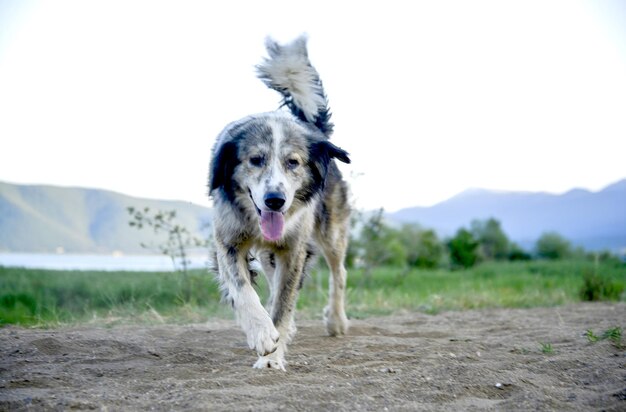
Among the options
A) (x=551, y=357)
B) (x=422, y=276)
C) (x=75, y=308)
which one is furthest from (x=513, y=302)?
(x=422, y=276)

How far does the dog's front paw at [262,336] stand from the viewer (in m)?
4.41

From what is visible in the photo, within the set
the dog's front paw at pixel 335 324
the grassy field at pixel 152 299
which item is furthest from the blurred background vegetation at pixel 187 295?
the dog's front paw at pixel 335 324

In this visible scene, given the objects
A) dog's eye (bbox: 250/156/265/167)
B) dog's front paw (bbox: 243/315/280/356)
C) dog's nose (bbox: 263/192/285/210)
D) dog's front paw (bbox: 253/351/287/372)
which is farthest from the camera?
dog's eye (bbox: 250/156/265/167)

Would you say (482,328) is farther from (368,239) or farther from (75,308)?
(75,308)

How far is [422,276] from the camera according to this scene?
2041 cm

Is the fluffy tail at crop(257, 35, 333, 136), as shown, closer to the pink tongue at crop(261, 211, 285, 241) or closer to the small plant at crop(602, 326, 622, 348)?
the pink tongue at crop(261, 211, 285, 241)

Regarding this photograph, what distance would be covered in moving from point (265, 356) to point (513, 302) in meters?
6.49

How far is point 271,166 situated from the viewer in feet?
16.2

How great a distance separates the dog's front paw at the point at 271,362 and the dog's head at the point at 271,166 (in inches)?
36.6

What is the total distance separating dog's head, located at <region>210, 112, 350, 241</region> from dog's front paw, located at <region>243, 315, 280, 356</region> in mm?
704

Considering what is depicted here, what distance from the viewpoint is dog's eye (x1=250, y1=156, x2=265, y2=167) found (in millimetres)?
4996

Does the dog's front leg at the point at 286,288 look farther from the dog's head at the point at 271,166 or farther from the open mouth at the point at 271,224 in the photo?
the open mouth at the point at 271,224

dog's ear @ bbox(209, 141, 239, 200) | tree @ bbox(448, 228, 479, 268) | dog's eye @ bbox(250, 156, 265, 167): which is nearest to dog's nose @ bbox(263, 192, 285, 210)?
dog's eye @ bbox(250, 156, 265, 167)

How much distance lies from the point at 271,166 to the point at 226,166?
0.58m
